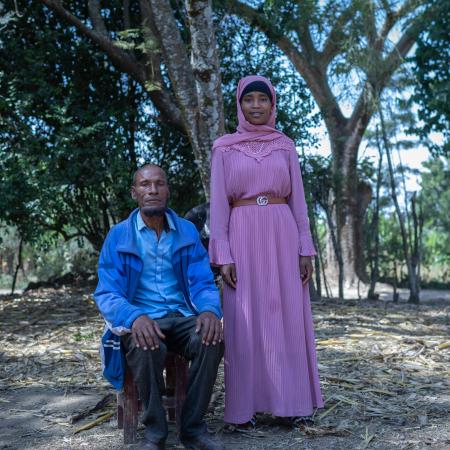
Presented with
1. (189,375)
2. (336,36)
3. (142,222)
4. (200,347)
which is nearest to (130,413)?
(189,375)

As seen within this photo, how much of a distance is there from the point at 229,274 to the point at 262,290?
22cm

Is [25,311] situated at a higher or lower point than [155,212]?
lower

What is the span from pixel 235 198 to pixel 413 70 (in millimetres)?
7318

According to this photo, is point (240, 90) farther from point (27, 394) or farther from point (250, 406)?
point (27, 394)

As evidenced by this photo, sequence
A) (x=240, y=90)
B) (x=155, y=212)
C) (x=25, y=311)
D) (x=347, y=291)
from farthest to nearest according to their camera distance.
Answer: (x=347, y=291), (x=25, y=311), (x=240, y=90), (x=155, y=212)

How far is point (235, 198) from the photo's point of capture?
3.93m

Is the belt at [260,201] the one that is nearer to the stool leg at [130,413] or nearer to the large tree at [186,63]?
the stool leg at [130,413]

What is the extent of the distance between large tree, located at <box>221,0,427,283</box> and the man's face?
17.7 ft

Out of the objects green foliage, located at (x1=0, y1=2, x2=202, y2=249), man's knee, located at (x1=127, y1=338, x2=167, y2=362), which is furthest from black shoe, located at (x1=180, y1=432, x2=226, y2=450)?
green foliage, located at (x1=0, y1=2, x2=202, y2=249)

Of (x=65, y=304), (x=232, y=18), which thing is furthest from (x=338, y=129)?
(x=65, y=304)

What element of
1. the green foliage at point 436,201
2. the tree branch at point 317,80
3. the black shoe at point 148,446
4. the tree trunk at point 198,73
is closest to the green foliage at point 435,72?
the tree branch at point 317,80

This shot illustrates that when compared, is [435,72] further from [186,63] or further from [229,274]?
[229,274]

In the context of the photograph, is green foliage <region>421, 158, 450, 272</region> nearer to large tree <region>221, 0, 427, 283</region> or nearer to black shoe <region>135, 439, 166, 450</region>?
large tree <region>221, 0, 427, 283</region>

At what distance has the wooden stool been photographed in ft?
11.9
